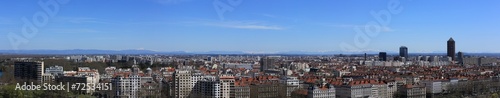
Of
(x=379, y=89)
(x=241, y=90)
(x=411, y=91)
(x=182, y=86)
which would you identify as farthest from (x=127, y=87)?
(x=411, y=91)

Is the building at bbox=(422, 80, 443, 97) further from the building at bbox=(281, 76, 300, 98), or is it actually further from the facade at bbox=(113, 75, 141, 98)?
the facade at bbox=(113, 75, 141, 98)

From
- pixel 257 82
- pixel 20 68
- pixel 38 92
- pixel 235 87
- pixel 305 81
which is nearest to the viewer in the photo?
pixel 38 92

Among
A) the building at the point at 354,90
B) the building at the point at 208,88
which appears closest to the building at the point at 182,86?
the building at the point at 208,88

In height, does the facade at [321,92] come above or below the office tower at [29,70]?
below

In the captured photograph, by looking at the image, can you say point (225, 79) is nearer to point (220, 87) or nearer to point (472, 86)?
point (220, 87)

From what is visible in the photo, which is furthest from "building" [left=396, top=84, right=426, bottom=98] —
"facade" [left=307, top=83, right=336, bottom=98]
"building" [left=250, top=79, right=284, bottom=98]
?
"building" [left=250, top=79, right=284, bottom=98]

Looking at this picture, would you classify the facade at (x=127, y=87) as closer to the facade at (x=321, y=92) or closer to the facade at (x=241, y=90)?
the facade at (x=241, y=90)

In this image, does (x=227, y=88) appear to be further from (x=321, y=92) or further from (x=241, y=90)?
(x=321, y=92)

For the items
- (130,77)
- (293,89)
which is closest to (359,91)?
(293,89)
